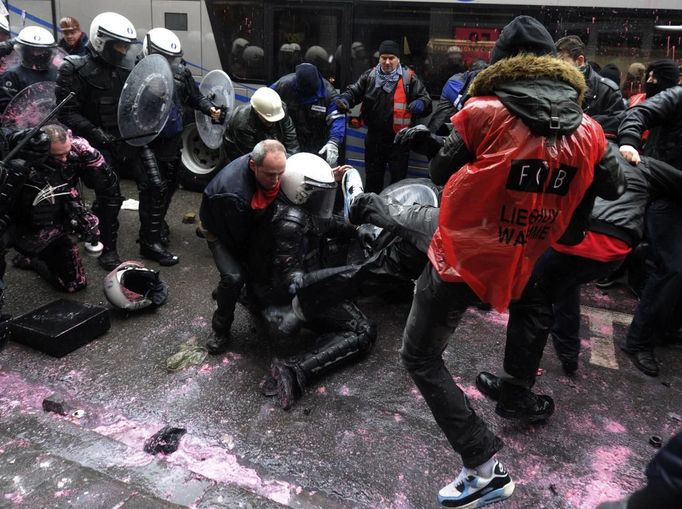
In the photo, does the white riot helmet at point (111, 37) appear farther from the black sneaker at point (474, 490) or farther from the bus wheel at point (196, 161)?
the black sneaker at point (474, 490)

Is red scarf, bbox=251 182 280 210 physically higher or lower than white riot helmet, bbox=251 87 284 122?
lower

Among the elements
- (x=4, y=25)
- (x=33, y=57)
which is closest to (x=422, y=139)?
(x=33, y=57)

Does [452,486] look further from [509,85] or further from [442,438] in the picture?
[509,85]

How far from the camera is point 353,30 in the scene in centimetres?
596

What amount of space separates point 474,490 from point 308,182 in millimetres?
1954

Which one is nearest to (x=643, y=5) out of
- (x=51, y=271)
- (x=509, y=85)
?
(x=509, y=85)

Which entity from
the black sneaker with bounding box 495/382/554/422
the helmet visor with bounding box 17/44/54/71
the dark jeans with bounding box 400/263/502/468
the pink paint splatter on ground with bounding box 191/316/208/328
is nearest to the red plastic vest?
the dark jeans with bounding box 400/263/502/468

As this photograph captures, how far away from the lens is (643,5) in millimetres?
5195

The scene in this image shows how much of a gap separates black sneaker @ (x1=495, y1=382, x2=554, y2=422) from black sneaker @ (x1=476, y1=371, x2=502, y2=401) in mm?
183

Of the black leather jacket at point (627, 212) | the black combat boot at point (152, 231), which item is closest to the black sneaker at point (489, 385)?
the black leather jacket at point (627, 212)

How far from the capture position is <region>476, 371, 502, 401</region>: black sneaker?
3109mm

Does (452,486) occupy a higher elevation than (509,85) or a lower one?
lower

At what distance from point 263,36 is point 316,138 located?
1.51 meters

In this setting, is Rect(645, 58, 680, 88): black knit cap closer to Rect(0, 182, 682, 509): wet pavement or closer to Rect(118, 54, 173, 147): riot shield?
Rect(0, 182, 682, 509): wet pavement
